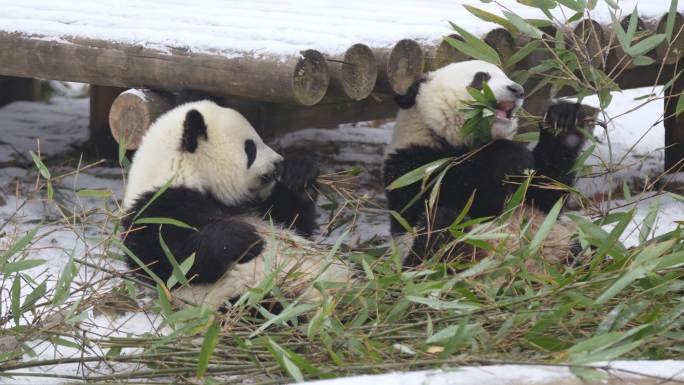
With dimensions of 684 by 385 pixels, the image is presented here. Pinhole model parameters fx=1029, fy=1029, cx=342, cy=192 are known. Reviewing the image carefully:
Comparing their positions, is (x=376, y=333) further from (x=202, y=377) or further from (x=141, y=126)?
(x=141, y=126)

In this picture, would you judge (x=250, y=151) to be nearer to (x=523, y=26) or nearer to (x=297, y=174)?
(x=297, y=174)

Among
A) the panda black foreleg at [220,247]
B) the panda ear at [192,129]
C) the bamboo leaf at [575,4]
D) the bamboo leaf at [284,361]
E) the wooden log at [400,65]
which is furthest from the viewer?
the wooden log at [400,65]

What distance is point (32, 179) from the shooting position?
4836 millimetres

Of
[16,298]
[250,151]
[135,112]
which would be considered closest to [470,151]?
[250,151]

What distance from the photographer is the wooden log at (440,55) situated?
3.87 meters

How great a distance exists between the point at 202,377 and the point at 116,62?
1744 millimetres

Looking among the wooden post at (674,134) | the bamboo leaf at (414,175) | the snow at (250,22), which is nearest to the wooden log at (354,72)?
the snow at (250,22)

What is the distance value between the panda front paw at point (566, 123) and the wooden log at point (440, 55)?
53 centimetres

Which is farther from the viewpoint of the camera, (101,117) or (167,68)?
(101,117)

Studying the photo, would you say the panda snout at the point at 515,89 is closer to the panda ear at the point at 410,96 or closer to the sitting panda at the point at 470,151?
the sitting panda at the point at 470,151

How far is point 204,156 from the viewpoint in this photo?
3.42 meters

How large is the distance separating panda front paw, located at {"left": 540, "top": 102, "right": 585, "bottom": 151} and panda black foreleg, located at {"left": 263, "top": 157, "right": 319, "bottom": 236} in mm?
826

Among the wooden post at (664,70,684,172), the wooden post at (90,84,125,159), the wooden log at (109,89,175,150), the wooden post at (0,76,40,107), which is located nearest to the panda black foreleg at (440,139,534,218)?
the wooden log at (109,89,175,150)

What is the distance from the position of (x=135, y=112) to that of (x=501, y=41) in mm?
1416
